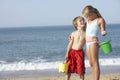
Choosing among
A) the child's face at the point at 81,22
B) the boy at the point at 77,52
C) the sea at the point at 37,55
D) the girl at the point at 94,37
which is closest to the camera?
the girl at the point at 94,37

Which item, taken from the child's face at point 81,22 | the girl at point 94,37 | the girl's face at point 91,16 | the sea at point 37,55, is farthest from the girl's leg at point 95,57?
the sea at point 37,55

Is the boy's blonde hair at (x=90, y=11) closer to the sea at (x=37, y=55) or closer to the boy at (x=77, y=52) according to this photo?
the boy at (x=77, y=52)

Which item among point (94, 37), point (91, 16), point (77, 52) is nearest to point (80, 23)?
point (77, 52)

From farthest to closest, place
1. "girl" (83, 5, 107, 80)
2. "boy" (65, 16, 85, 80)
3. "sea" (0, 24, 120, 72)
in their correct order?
"sea" (0, 24, 120, 72) → "boy" (65, 16, 85, 80) → "girl" (83, 5, 107, 80)

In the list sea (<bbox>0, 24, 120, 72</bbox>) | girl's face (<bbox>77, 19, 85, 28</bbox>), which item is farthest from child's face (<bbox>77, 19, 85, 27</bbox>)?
sea (<bbox>0, 24, 120, 72</bbox>)

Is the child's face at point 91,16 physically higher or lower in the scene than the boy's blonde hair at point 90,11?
lower

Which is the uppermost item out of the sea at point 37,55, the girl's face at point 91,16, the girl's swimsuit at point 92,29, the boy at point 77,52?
the girl's face at point 91,16

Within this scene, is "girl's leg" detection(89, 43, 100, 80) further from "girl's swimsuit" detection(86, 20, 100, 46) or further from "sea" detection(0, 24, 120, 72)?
"sea" detection(0, 24, 120, 72)

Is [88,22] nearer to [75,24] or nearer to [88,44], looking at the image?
[88,44]

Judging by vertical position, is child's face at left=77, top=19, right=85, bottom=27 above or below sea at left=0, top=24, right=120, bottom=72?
above

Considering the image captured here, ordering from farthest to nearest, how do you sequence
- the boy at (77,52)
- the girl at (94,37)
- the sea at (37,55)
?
the sea at (37,55)
the boy at (77,52)
the girl at (94,37)

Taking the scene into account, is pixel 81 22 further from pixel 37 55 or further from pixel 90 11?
pixel 37 55

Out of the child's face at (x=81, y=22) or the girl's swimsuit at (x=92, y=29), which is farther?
the child's face at (x=81, y=22)

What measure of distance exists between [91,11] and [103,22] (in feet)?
1.10
